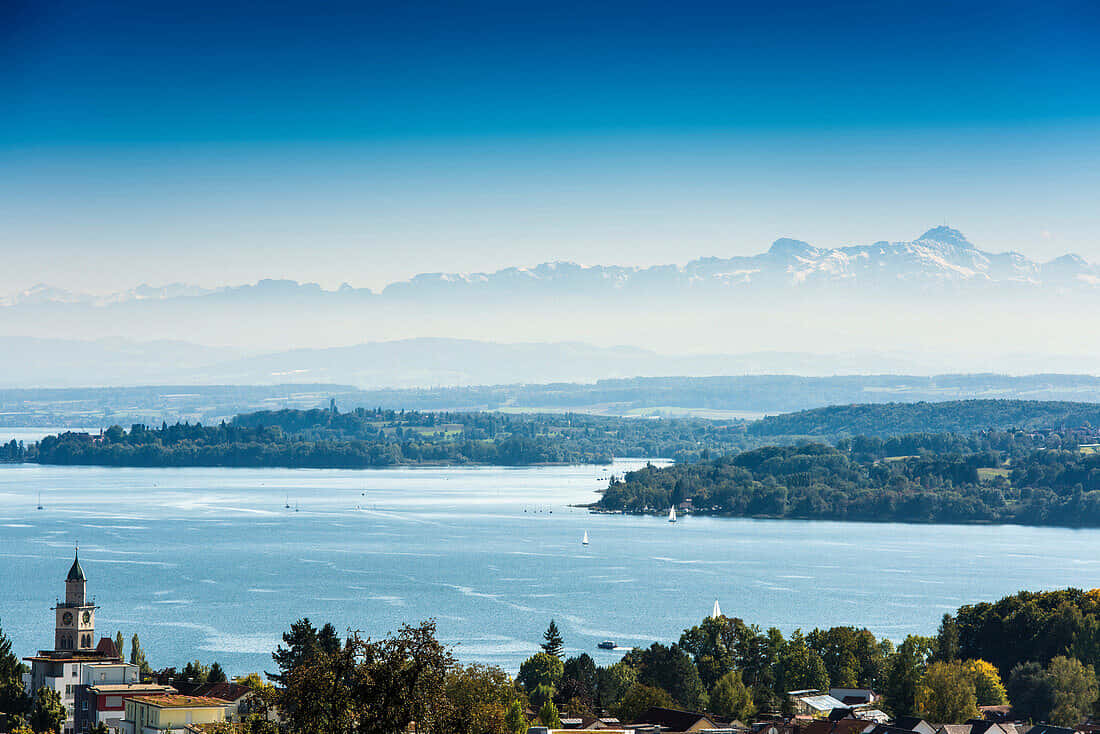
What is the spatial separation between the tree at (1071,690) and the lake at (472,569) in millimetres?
8892

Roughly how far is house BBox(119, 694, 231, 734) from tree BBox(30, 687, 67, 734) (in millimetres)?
789

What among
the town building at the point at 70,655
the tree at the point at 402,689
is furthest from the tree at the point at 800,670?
the tree at the point at 402,689

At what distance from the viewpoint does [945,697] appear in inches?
868

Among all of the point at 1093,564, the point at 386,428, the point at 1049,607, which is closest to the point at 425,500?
the point at 1093,564

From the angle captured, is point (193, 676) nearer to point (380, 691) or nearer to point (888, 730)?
point (888, 730)

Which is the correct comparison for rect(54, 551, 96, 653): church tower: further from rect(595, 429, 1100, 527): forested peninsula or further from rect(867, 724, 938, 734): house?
rect(595, 429, 1100, 527): forested peninsula

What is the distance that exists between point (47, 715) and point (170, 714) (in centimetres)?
160

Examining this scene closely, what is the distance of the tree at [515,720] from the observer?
17.9 m

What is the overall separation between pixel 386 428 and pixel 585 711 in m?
131

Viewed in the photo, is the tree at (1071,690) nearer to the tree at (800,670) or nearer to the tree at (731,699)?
the tree at (800,670)

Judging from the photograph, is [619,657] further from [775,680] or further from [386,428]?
[386,428]

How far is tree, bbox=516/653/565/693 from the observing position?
24.4 meters

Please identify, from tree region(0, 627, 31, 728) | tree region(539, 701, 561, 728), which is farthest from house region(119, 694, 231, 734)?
tree region(539, 701, 561, 728)

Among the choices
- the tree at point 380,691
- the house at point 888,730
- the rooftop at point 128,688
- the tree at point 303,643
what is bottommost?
the house at point 888,730
